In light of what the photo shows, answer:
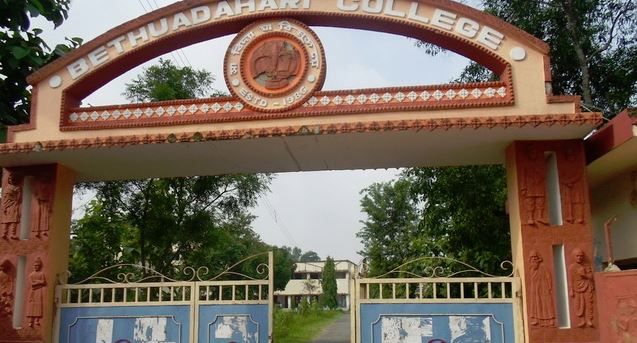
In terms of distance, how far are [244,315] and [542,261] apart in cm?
302

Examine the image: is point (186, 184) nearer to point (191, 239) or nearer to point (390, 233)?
point (191, 239)

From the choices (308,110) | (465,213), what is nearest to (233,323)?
(308,110)

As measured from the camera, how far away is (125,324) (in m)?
6.65

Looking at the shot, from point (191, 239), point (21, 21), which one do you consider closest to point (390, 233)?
point (191, 239)

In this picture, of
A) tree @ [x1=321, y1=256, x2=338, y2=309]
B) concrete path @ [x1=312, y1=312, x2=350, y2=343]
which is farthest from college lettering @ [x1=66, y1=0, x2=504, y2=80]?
tree @ [x1=321, y1=256, x2=338, y2=309]

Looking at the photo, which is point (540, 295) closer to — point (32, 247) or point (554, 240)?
point (554, 240)

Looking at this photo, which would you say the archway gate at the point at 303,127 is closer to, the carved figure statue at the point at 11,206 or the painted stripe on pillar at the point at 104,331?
the carved figure statue at the point at 11,206

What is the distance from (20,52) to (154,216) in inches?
236

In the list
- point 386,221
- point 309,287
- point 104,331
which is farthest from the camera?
point 309,287

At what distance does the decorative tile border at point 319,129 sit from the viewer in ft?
19.2

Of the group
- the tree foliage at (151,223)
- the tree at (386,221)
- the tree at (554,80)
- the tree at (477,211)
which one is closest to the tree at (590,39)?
the tree at (554,80)

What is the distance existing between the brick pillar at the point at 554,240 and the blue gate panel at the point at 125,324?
138 inches

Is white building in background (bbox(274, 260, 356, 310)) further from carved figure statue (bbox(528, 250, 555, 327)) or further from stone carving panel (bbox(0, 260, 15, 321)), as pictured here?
carved figure statue (bbox(528, 250, 555, 327))

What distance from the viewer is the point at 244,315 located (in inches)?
253
